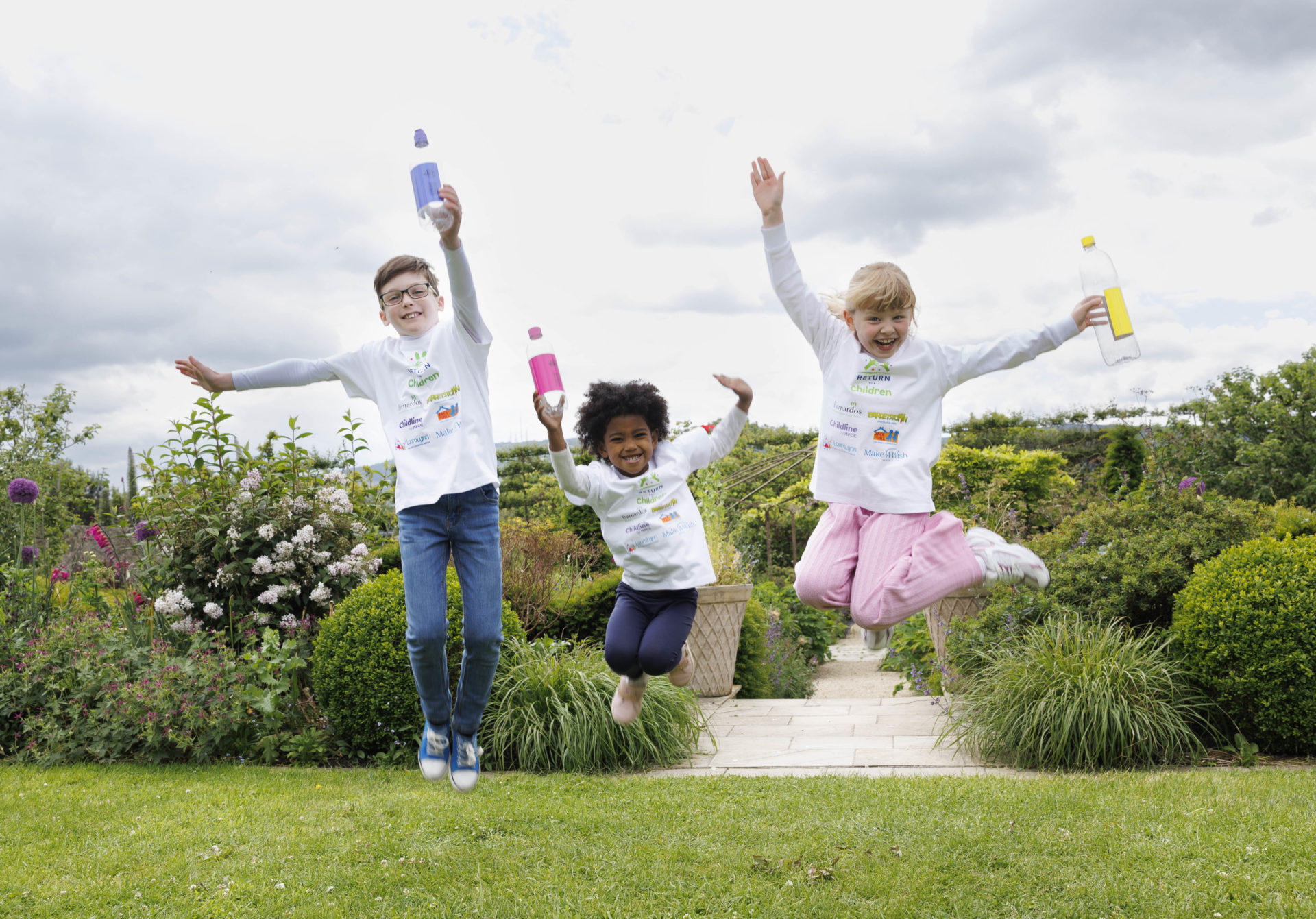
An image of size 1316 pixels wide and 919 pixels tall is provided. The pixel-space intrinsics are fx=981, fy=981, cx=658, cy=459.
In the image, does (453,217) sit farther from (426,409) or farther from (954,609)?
(954,609)

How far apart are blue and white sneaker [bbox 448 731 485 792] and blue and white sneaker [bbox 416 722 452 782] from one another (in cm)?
4

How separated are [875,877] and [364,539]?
5099 mm

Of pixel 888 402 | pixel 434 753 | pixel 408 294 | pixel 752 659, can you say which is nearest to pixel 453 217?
pixel 408 294

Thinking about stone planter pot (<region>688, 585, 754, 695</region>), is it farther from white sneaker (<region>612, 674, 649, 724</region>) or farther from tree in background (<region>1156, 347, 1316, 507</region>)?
tree in background (<region>1156, 347, 1316, 507</region>)

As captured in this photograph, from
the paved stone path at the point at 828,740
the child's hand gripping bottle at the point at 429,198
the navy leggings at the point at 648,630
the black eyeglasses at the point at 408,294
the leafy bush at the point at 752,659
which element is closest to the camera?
the child's hand gripping bottle at the point at 429,198

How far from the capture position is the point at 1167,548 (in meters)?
6.84

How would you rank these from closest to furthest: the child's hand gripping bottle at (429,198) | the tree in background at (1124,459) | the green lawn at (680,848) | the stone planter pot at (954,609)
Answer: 1. the child's hand gripping bottle at (429,198)
2. the green lawn at (680,848)
3. the stone planter pot at (954,609)
4. the tree in background at (1124,459)

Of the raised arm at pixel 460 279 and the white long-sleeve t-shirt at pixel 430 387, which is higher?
the raised arm at pixel 460 279

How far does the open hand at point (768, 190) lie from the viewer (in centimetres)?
392

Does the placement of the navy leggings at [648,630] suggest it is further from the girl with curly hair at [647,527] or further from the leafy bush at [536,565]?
the leafy bush at [536,565]

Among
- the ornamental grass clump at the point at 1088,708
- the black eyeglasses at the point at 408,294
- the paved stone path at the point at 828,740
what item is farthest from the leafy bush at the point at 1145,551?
the black eyeglasses at the point at 408,294

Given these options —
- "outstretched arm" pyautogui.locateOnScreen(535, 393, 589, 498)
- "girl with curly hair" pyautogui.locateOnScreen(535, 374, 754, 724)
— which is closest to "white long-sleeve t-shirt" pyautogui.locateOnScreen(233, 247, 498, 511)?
"outstretched arm" pyautogui.locateOnScreen(535, 393, 589, 498)

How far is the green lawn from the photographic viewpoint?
4484mm

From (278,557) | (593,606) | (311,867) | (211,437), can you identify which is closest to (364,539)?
(278,557)
